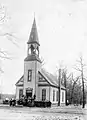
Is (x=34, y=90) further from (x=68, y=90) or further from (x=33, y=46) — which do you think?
(x=68, y=90)

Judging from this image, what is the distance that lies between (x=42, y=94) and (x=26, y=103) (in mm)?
2086

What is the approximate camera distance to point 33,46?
35.6 feet

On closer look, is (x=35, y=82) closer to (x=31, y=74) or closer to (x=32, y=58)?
(x=31, y=74)

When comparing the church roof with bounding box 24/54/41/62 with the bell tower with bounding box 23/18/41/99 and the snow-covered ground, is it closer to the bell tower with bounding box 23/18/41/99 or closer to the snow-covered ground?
the bell tower with bounding box 23/18/41/99

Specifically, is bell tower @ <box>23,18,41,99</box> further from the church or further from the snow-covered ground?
the snow-covered ground

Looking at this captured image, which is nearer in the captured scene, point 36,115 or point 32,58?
point 36,115

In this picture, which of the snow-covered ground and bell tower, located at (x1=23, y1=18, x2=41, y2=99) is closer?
the snow-covered ground

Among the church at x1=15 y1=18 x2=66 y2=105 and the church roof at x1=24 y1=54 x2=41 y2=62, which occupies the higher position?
the church roof at x1=24 y1=54 x2=41 y2=62

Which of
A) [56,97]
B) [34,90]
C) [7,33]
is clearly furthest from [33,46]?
[7,33]

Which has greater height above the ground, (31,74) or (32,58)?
(32,58)

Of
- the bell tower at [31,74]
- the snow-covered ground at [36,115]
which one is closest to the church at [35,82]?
the bell tower at [31,74]

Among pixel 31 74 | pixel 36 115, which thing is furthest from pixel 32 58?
pixel 36 115

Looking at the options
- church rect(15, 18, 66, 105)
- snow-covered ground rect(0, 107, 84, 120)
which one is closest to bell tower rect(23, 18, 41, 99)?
church rect(15, 18, 66, 105)

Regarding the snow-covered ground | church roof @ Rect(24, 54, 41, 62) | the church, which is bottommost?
the snow-covered ground
